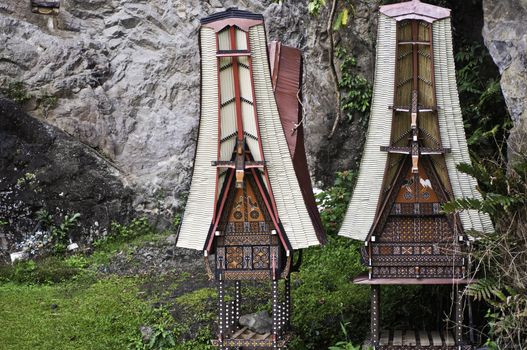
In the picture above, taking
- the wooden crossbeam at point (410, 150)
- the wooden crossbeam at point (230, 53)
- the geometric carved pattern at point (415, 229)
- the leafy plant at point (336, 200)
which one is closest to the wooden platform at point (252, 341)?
the geometric carved pattern at point (415, 229)

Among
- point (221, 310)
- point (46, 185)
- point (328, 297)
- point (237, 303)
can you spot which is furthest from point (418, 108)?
point (46, 185)

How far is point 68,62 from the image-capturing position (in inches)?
687

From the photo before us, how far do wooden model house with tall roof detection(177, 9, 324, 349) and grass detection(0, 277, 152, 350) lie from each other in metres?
2.53

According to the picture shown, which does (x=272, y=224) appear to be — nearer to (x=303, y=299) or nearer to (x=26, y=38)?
(x=303, y=299)

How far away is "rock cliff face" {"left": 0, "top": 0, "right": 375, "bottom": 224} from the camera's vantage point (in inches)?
687

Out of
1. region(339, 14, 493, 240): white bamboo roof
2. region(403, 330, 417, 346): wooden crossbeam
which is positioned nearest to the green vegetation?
region(403, 330, 417, 346): wooden crossbeam

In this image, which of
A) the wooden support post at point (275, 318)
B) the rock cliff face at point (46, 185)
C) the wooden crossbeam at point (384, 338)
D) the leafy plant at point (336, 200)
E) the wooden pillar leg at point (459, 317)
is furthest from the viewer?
the rock cliff face at point (46, 185)

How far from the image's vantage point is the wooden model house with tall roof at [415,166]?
1046 centimetres

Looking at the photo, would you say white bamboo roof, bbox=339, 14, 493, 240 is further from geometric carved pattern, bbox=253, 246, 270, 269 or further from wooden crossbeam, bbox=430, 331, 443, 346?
wooden crossbeam, bbox=430, 331, 443, 346

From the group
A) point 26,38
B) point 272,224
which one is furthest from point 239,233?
point 26,38

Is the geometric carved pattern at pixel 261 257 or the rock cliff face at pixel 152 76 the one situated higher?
the rock cliff face at pixel 152 76

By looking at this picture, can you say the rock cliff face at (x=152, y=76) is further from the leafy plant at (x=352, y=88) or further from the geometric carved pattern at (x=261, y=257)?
the geometric carved pattern at (x=261, y=257)

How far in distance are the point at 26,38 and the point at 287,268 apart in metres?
9.27

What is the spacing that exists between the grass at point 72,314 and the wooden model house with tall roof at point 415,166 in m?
4.12
